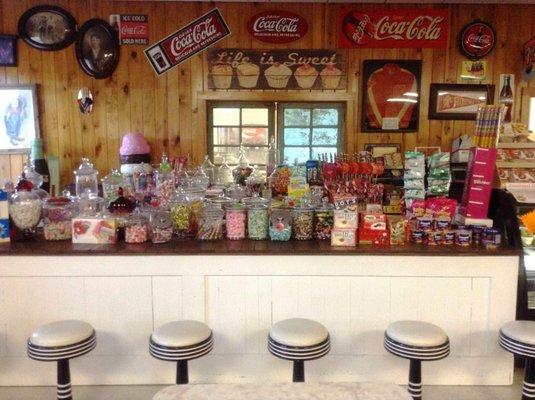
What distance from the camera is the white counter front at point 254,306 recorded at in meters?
2.90

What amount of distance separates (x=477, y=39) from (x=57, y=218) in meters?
4.51

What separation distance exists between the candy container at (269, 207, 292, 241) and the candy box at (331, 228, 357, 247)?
27 cm

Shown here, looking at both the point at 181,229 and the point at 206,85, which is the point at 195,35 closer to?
the point at 206,85

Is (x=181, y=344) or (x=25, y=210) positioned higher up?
(x=25, y=210)

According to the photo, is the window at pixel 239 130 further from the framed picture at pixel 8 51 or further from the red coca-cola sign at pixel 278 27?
the framed picture at pixel 8 51

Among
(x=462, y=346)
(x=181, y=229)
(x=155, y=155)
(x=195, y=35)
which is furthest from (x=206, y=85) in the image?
(x=462, y=346)

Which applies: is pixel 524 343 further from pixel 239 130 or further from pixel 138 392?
pixel 239 130

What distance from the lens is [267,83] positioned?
539 cm

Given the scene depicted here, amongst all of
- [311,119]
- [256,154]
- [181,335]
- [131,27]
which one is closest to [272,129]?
[256,154]

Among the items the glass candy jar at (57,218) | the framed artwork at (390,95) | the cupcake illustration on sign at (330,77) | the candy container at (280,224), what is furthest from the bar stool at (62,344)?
the framed artwork at (390,95)

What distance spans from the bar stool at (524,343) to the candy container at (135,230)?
207cm

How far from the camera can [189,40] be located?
5.38 meters

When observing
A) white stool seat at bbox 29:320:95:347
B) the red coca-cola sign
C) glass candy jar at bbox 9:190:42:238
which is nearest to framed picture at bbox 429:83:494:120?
the red coca-cola sign

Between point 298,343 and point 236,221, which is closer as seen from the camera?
point 298,343
